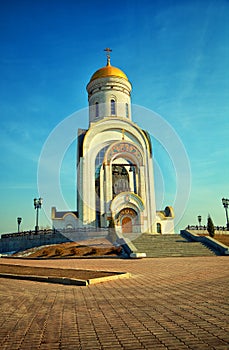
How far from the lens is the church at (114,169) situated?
27828 millimetres

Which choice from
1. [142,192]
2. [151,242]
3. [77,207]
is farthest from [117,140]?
[151,242]

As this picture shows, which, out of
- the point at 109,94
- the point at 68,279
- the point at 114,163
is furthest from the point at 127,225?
the point at 68,279

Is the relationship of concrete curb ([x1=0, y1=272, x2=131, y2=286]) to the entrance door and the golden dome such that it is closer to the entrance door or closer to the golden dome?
the entrance door

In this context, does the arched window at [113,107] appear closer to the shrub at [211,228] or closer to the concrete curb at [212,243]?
the concrete curb at [212,243]

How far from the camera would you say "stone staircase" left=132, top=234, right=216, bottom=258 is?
19.3 m

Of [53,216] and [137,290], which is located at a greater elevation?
[53,216]

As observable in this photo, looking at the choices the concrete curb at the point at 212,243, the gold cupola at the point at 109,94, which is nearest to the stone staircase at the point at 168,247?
the concrete curb at the point at 212,243

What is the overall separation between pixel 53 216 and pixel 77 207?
8.83ft

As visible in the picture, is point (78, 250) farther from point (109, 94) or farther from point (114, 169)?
point (109, 94)

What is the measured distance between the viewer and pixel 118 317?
4.45 m

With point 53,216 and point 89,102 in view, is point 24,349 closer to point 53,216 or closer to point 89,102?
point 53,216

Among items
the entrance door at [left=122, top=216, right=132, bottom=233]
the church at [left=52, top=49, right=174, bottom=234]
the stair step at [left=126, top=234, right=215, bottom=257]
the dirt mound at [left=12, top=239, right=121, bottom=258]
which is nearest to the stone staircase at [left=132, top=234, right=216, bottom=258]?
the stair step at [left=126, top=234, right=215, bottom=257]

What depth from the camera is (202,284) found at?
7.18m

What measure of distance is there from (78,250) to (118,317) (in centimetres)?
1680
